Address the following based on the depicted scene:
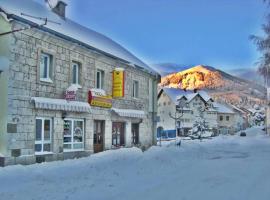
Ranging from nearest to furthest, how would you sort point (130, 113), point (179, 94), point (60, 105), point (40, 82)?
point (40, 82) → point (60, 105) → point (130, 113) → point (179, 94)

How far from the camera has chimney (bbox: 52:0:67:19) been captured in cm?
2386

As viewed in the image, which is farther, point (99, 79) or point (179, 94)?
point (179, 94)

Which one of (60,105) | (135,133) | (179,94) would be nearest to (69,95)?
(60,105)

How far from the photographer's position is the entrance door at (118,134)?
81.1 ft

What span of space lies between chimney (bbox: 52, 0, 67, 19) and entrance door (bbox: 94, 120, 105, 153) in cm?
672

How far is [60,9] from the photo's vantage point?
24.0 meters

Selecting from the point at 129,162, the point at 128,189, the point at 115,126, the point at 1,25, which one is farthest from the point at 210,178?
the point at 115,126

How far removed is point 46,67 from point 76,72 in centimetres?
254

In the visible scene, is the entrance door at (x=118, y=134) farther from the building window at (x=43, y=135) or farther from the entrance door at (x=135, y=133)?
the building window at (x=43, y=135)

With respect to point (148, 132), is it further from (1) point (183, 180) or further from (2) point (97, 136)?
(1) point (183, 180)

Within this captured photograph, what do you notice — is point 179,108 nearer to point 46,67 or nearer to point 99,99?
point 99,99

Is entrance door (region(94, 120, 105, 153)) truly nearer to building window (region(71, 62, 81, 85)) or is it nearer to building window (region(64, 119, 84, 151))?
building window (region(64, 119, 84, 151))

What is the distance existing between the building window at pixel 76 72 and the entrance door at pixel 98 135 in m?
2.89

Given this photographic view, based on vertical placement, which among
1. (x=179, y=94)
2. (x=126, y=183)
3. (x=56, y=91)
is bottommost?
(x=126, y=183)
